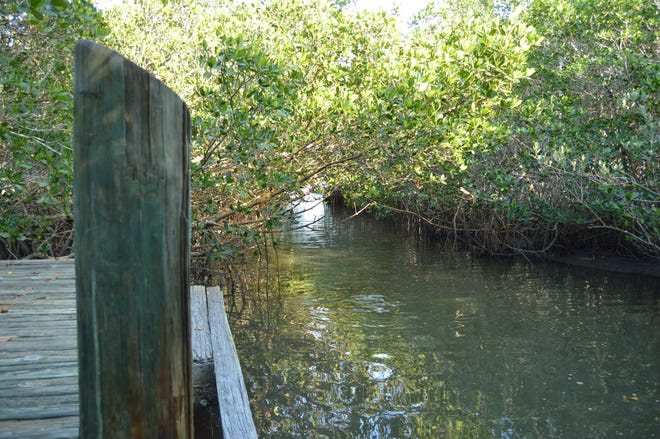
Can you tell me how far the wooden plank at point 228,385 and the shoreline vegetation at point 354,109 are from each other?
1.85 m

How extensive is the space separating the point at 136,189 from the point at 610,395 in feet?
15.5

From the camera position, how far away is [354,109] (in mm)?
6809

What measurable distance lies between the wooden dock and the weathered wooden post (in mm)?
790

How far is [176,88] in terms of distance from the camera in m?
7.59

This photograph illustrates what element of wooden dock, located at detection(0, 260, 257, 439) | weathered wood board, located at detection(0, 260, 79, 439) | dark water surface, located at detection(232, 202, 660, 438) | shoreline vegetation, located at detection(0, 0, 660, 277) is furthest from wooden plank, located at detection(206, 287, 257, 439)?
shoreline vegetation, located at detection(0, 0, 660, 277)

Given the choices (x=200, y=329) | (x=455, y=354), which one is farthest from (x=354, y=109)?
(x=200, y=329)

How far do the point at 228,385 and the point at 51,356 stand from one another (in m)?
0.82

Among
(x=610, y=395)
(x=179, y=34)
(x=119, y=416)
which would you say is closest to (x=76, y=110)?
(x=119, y=416)

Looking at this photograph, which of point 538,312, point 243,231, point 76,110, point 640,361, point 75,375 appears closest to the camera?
point 76,110

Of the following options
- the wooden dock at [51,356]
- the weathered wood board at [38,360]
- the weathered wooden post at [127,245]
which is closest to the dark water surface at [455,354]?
the wooden dock at [51,356]

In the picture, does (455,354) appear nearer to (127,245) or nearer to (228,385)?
(228,385)

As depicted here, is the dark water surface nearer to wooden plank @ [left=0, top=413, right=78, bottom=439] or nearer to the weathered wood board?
the weathered wood board

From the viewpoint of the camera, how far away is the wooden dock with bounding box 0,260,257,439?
5.93 ft

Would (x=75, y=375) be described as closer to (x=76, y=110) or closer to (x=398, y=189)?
(x=76, y=110)
